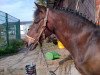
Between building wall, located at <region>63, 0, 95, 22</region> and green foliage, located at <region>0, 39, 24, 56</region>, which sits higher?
building wall, located at <region>63, 0, 95, 22</region>

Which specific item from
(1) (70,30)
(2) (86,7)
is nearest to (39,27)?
(1) (70,30)

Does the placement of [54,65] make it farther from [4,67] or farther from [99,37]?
[99,37]

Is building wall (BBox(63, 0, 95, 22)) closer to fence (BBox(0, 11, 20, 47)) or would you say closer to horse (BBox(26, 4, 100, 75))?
horse (BBox(26, 4, 100, 75))

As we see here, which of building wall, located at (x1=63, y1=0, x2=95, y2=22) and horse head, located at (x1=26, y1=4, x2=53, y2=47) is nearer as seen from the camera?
horse head, located at (x1=26, y1=4, x2=53, y2=47)

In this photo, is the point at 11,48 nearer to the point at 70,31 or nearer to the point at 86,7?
the point at 86,7

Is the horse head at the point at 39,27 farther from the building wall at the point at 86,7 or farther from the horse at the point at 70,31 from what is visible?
the building wall at the point at 86,7

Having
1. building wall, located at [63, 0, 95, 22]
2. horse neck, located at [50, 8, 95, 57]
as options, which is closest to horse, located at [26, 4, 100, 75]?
horse neck, located at [50, 8, 95, 57]

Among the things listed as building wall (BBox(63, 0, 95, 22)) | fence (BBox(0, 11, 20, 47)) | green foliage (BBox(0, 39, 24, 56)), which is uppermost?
building wall (BBox(63, 0, 95, 22))

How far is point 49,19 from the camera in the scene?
17.4 feet

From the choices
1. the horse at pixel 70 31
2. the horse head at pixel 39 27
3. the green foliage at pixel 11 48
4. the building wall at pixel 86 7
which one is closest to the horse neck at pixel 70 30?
the horse at pixel 70 31

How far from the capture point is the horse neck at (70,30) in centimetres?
532

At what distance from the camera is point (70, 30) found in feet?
17.6

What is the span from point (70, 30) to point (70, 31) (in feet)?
0.05

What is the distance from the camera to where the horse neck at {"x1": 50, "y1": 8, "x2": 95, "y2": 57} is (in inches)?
209
